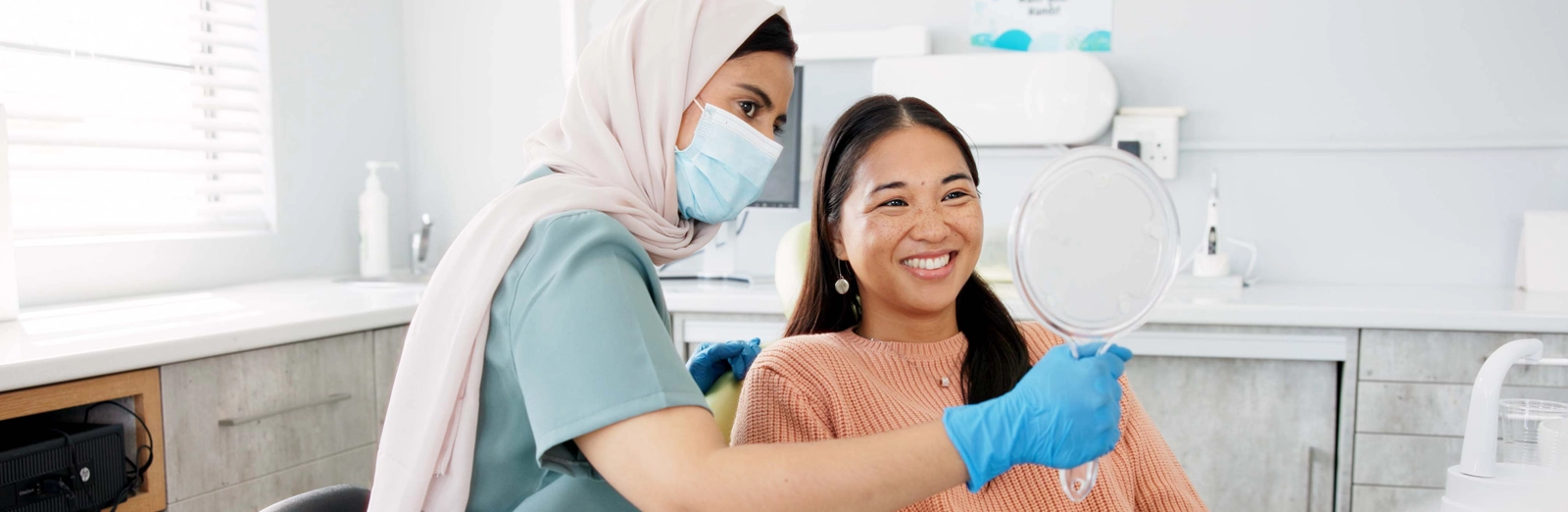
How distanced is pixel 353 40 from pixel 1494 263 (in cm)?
330

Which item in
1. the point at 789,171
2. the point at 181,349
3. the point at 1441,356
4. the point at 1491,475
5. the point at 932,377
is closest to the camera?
the point at 1491,475

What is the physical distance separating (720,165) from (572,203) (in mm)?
234

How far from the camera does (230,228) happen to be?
8.75 ft

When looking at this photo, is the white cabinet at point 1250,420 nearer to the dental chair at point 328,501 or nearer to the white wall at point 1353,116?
the white wall at point 1353,116

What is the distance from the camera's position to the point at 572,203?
991mm

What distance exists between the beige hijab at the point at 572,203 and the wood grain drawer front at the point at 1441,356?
5.49ft

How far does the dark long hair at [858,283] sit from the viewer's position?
1.46 metres

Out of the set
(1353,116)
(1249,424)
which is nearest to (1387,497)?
(1249,424)

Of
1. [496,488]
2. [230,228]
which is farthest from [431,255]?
[496,488]

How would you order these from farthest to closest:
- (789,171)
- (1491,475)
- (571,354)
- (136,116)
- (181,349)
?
(789,171) → (136,116) → (181,349) → (1491,475) → (571,354)

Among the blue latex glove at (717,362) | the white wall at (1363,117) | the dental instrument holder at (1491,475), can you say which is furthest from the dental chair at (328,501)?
the white wall at (1363,117)

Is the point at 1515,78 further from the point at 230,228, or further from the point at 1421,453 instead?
the point at 230,228

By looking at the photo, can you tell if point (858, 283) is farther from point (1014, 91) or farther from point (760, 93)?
point (1014, 91)

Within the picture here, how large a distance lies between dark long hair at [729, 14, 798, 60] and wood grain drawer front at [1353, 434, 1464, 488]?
5.72 ft
